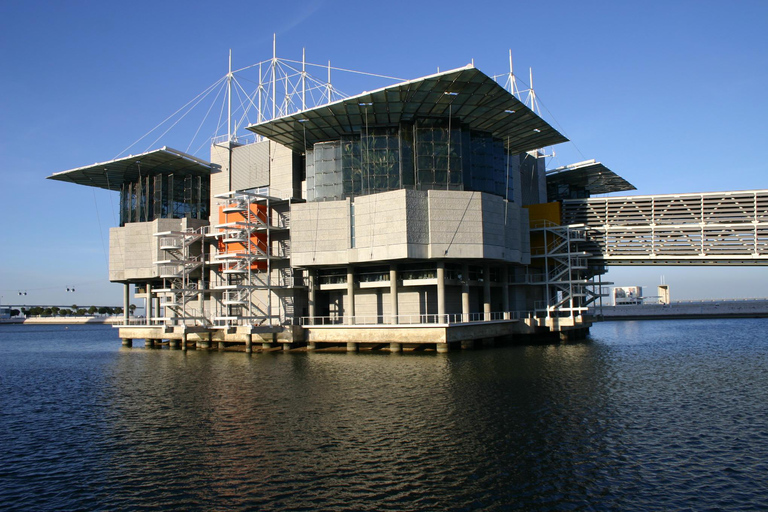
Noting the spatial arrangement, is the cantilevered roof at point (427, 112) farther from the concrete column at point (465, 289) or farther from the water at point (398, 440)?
the water at point (398, 440)

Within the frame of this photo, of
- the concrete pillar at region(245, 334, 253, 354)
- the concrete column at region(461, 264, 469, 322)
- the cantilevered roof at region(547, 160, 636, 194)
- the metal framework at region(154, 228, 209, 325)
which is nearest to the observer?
the concrete column at region(461, 264, 469, 322)

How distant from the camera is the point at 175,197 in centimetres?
7931

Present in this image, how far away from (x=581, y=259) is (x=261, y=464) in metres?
61.3

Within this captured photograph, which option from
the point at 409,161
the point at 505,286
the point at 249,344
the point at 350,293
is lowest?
the point at 249,344

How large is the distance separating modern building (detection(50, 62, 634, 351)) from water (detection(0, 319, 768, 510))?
57.8 ft

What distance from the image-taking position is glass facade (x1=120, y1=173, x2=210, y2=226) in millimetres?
79062

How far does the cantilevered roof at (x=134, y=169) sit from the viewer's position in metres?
73.5

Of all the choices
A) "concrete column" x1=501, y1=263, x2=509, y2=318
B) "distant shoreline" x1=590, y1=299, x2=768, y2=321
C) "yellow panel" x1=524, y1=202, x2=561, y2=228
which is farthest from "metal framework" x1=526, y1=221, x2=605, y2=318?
"distant shoreline" x1=590, y1=299, x2=768, y2=321

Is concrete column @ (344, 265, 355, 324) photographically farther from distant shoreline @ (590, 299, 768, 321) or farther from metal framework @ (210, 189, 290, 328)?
Result: distant shoreline @ (590, 299, 768, 321)

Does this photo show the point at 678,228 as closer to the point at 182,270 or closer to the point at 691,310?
the point at 182,270

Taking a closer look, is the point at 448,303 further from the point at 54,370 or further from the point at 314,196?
the point at 54,370

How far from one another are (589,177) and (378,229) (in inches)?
1840

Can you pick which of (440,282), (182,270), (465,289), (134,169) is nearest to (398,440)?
(440,282)

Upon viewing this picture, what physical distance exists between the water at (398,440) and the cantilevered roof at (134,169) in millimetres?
38323
